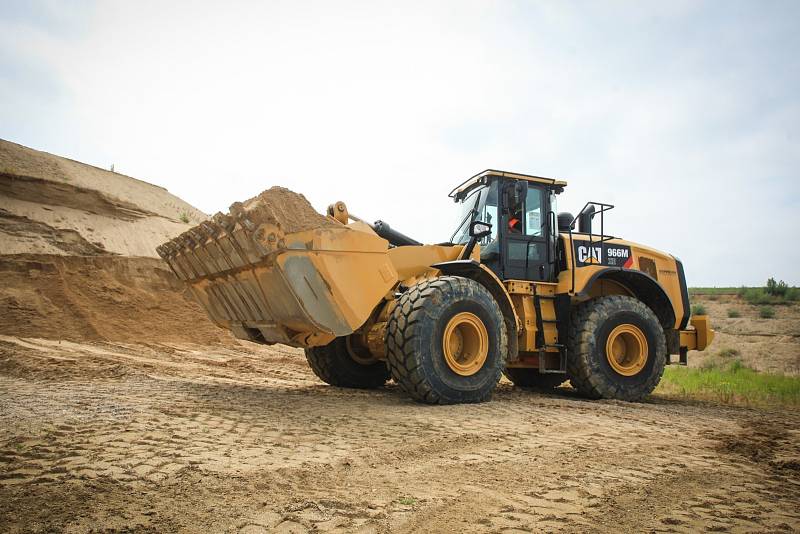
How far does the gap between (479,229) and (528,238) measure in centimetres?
93

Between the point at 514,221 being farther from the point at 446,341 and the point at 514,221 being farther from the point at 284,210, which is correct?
the point at 284,210

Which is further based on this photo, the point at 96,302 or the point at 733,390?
the point at 96,302

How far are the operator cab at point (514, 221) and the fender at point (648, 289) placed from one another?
2.81ft

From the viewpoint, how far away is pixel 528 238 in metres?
7.69

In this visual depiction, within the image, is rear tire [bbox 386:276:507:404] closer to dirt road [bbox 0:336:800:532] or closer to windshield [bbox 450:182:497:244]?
dirt road [bbox 0:336:800:532]

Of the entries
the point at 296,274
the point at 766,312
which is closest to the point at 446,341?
the point at 296,274

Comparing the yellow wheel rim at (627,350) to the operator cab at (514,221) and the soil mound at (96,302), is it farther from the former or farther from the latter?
the soil mound at (96,302)

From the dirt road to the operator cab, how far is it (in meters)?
1.97

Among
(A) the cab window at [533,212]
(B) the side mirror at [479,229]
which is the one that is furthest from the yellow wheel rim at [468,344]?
(A) the cab window at [533,212]

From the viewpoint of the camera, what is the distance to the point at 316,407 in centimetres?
554

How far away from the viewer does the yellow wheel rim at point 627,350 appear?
748cm

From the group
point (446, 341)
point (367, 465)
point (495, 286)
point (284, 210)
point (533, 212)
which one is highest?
point (533, 212)

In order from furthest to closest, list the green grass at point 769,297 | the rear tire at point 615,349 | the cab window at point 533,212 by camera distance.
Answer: the green grass at point 769,297, the cab window at point 533,212, the rear tire at point 615,349

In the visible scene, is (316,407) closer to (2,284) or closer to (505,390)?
(505,390)
